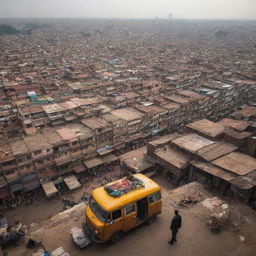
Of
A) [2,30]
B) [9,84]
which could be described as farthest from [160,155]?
[2,30]

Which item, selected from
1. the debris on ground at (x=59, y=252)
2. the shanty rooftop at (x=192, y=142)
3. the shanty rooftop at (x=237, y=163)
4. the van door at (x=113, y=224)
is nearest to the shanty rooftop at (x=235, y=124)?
the shanty rooftop at (x=192, y=142)

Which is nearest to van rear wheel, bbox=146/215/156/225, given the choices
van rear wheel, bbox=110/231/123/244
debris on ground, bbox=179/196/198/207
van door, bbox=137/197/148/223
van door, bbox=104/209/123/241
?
van door, bbox=137/197/148/223

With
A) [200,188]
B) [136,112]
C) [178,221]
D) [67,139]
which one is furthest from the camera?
[136,112]

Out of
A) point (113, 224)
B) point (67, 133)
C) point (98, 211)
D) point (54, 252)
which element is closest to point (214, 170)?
point (113, 224)

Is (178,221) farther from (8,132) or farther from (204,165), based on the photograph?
(8,132)

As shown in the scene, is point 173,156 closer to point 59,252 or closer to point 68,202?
point 68,202

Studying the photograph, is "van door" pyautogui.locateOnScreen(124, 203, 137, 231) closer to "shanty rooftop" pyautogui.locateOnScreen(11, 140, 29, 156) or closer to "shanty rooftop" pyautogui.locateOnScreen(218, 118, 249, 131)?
"shanty rooftop" pyautogui.locateOnScreen(11, 140, 29, 156)
